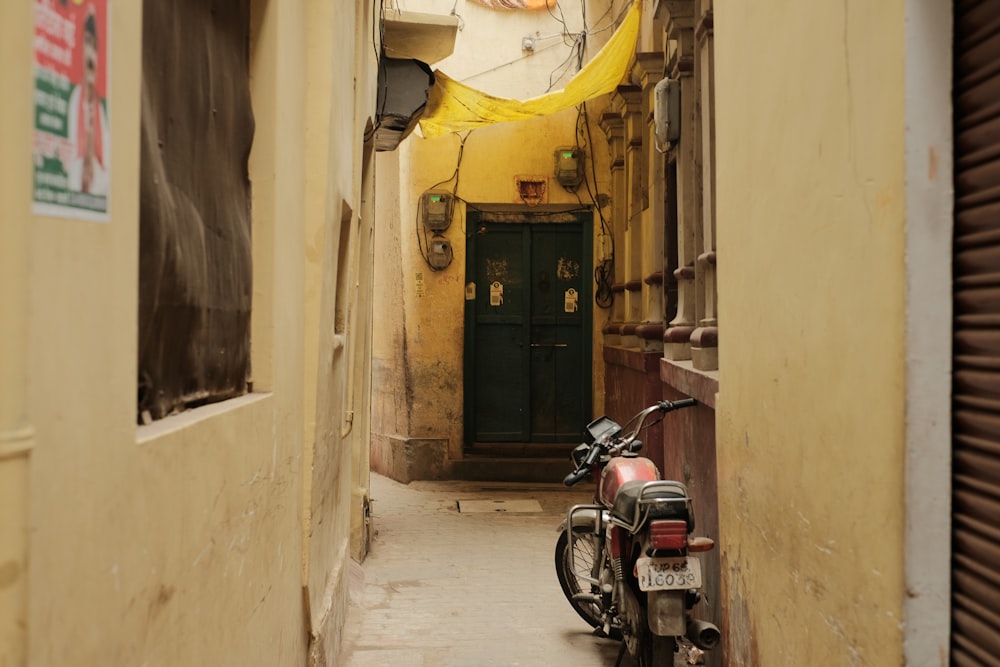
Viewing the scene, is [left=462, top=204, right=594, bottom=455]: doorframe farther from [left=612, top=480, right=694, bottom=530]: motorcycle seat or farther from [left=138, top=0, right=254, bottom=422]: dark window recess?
[left=138, top=0, right=254, bottom=422]: dark window recess

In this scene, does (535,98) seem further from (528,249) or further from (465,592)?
(465,592)

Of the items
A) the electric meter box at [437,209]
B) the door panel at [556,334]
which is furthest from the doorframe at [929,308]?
the door panel at [556,334]

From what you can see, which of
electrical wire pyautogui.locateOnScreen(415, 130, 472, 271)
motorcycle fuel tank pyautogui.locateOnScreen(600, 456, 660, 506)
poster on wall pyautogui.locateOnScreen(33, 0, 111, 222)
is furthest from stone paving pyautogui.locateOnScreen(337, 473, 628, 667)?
poster on wall pyautogui.locateOnScreen(33, 0, 111, 222)

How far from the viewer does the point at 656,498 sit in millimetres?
4332

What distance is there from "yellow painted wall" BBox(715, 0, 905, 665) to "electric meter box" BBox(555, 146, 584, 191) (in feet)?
23.7

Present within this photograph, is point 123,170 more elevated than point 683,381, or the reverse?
point 123,170

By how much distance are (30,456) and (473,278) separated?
10412mm

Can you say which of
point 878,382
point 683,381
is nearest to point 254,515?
point 878,382

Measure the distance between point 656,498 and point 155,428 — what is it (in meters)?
2.74

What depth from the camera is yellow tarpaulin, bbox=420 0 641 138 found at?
9078 millimetres

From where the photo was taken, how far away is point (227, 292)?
9.30 feet

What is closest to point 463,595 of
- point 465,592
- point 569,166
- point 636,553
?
point 465,592

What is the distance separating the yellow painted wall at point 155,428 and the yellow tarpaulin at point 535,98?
4.80 metres

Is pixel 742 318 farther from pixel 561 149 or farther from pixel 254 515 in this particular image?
pixel 561 149
